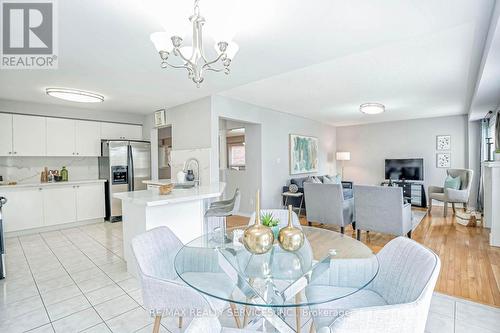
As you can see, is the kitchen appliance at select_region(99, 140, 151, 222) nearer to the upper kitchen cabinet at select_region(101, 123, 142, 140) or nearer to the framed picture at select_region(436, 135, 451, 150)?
the upper kitchen cabinet at select_region(101, 123, 142, 140)

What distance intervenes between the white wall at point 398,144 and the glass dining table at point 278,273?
635 cm

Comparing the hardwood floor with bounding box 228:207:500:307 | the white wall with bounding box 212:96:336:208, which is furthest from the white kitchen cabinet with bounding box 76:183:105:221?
the hardwood floor with bounding box 228:207:500:307

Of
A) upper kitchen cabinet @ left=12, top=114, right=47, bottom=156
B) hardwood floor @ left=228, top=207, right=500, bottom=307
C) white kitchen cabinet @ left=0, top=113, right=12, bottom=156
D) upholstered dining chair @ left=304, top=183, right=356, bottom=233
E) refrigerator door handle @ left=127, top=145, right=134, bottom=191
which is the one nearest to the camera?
hardwood floor @ left=228, top=207, right=500, bottom=307

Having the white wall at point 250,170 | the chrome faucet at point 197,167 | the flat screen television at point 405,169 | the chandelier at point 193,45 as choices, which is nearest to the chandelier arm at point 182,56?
the chandelier at point 193,45

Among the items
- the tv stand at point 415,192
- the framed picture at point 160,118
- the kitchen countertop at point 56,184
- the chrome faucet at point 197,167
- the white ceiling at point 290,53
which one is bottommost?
the tv stand at point 415,192

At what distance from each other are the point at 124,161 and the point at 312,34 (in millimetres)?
4453

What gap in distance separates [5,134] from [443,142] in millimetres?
9275

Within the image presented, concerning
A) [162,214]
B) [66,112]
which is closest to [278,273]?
[162,214]

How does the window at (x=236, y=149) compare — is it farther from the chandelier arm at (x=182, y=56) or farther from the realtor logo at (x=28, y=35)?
the chandelier arm at (x=182, y=56)

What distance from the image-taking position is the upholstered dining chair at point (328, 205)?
3.97 meters

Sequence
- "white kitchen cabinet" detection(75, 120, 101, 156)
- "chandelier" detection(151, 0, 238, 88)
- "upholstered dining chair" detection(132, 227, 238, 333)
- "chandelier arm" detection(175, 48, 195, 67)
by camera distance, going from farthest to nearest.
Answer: "white kitchen cabinet" detection(75, 120, 101, 156) < "chandelier arm" detection(175, 48, 195, 67) < "chandelier" detection(151, 0, 238, 88) < "upholstered dining chair" detection(132, 227, 238, 333)

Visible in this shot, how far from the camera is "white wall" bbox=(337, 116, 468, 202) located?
21.2ft

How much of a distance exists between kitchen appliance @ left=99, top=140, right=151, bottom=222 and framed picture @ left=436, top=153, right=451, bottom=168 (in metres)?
7.19

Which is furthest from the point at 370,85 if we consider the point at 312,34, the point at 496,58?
the point at 312,34
